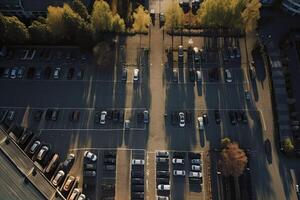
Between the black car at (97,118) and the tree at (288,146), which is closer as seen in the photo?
the tree at (288,146)

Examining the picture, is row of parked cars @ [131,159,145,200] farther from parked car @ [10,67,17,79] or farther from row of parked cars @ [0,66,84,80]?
parked car @ [10,67,17,79]

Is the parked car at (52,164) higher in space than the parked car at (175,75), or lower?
lower

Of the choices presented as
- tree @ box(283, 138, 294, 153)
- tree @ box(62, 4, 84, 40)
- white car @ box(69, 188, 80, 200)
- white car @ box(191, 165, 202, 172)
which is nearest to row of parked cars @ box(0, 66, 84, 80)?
tree @ box(62, 4, 84, 40)

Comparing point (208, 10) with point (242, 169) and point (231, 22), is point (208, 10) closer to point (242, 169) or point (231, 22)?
point (231, 22)

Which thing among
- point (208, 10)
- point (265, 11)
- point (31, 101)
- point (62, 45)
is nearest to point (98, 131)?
point (31, 101)

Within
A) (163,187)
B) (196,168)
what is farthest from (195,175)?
(163,187)

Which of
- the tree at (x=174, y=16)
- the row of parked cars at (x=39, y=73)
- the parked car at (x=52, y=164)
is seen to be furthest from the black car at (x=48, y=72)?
the tree at (x=174, y=16)

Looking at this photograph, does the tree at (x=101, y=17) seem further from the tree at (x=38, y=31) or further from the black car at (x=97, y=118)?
the black car at (x=97, y=118)
